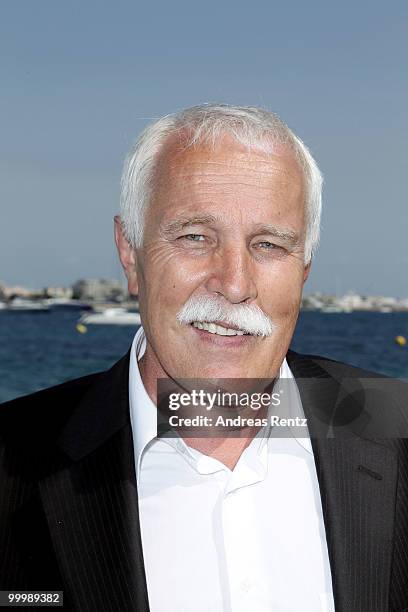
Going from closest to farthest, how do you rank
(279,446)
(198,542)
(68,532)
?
(68,532), (198,542), (279,446)

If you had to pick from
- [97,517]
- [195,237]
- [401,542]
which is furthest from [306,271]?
[97,517]

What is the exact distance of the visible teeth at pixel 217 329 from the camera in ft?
7.31

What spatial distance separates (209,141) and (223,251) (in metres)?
0.31

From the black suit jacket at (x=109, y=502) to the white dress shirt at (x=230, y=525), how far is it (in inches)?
1.9

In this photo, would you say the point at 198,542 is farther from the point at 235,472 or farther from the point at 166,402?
the point at 166,402

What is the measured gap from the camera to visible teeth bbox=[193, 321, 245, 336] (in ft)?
7.31

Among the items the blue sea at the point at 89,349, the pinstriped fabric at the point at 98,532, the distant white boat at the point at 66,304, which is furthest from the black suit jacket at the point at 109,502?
the distant white boat at the point at 66,304

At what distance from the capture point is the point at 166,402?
93.9 inches

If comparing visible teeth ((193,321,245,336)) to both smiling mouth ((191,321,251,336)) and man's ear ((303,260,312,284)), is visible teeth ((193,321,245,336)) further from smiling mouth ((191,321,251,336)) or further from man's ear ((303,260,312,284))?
man's ear ((303,260,312,284))

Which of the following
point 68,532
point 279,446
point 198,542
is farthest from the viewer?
point 279,446

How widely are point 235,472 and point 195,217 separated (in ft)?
2.37

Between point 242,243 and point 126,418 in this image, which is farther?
point 126,418

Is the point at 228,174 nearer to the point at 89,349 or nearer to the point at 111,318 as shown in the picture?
the point at 89,349

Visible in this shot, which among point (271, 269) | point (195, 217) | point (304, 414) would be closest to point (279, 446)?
point (304, 414)
